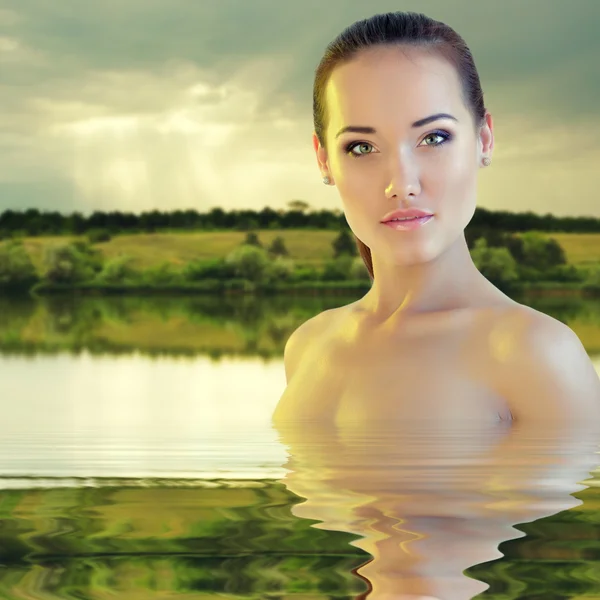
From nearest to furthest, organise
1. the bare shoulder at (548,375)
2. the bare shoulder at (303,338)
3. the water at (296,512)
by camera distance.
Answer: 1. the water at (296,512)
2. the bare shoulder at (548,375)
3. the bare shoulder at (303,338)

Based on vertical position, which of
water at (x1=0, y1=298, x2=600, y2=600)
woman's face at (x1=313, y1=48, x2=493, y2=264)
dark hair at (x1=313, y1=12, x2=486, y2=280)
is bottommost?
water at (x1=0, y1=298, x2=600, y2=600)

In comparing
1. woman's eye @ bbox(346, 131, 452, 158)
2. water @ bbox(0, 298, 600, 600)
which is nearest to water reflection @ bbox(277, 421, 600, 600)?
water @ bbox(0, 298, 600, 600)

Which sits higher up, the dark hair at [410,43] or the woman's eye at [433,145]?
the dark hair at [410,43]

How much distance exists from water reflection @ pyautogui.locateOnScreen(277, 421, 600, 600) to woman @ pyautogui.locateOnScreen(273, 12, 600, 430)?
31mm

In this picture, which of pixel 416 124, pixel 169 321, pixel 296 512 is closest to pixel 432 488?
pixel 296 512

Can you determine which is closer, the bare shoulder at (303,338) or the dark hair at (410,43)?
the dark hair at (410,43)

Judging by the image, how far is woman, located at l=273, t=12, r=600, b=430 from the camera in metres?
1.21

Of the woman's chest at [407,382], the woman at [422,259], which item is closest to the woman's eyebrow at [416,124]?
the woman at [422,259]

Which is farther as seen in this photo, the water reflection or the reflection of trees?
the reflection of trees

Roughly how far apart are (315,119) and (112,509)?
680 mm

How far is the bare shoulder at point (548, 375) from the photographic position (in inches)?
46.8

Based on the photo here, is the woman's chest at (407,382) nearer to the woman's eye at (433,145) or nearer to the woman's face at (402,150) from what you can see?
the woman's face at (402,150)

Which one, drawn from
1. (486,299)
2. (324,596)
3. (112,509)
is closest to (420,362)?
(486,299)

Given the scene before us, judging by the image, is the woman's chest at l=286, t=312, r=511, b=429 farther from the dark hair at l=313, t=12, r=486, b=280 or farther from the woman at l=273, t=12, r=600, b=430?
the dark hair at l=313, t=12, r=486, b=280
